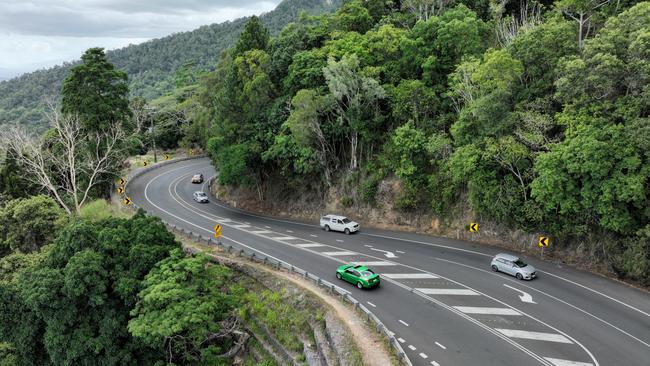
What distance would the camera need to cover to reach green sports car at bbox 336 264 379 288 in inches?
942

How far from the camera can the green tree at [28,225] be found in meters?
28.8

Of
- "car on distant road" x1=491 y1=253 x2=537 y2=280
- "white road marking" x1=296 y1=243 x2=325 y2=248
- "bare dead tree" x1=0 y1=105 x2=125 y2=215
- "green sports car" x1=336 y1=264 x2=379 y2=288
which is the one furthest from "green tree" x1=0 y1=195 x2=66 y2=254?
"car on distant road" x1=491 y1=253 x2=537 y2=280

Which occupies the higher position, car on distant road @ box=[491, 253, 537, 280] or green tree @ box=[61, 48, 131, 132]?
green tree @ box=[61, 48, 131, 132]

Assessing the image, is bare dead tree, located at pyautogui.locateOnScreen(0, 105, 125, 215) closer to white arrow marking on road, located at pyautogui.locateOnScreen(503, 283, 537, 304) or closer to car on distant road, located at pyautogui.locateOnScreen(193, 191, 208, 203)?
car on distant road, located at pyautogui.locateOnScreen(193, 191, 208, 203)

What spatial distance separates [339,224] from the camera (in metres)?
35.1

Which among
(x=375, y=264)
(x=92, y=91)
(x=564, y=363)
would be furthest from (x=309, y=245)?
(x=92, y=91)

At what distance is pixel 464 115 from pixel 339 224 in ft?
43.1

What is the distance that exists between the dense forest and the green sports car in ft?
32.3

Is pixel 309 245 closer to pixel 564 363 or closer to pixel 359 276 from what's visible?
pixel 359 276

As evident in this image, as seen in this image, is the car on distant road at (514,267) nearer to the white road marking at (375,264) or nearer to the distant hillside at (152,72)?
the white road marking at (375,264)

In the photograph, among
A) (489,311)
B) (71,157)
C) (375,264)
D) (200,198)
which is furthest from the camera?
(200,198)

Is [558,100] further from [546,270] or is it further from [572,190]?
[546,270]

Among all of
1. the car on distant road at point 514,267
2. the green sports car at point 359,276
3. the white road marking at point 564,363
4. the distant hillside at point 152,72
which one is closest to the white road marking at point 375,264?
the green sports car at point 359,276

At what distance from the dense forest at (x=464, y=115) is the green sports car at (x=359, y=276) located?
9.84m
